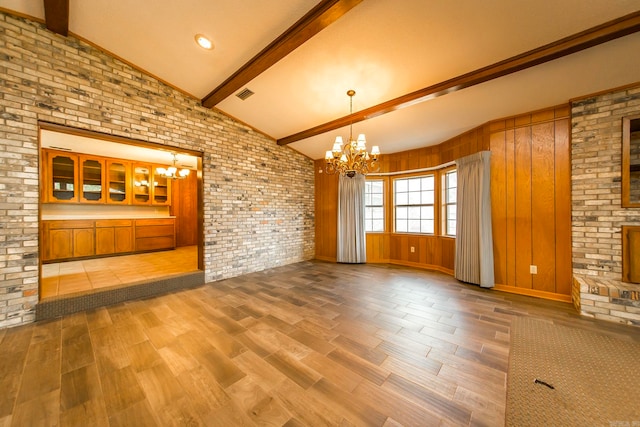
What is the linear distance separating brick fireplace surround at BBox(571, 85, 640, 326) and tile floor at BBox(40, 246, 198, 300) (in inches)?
241

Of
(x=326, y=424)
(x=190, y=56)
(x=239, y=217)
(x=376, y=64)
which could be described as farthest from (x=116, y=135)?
(x=326, y=424)

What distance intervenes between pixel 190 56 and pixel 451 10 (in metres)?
3.20

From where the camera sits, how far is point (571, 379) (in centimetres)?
167

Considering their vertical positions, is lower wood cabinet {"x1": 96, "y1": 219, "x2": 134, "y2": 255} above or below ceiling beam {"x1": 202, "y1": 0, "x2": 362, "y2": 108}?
below

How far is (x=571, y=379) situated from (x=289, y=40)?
4.04 metres

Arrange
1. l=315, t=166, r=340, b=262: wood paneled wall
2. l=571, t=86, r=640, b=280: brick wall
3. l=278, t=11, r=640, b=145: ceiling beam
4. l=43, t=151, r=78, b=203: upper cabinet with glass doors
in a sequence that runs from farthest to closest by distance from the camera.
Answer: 1. l=315, t=166, r=340, b=262: wood paneled wall
2. l=43, t=151, r=78, b=203: upper cabinet with glass doors
3. l=571, t=86, r=640, b=280: brick wall
4. l=278, t=11, r=640, b=145: ceiling beam

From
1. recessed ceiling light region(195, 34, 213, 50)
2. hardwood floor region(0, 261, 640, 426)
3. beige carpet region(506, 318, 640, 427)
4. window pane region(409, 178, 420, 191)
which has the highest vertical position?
recessed ceiling light region(195, 34, 213, 50)

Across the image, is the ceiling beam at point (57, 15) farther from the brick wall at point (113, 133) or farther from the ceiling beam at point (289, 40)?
the ceiling beam at point (289, 40)

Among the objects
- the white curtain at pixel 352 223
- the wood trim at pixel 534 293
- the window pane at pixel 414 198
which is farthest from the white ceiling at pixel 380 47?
the wood trim at pixel 534 293

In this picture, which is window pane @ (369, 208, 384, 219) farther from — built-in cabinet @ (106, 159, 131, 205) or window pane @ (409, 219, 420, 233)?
built-in cabinet @ (106, 159, 131, 205)

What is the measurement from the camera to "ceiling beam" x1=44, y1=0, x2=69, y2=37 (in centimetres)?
235

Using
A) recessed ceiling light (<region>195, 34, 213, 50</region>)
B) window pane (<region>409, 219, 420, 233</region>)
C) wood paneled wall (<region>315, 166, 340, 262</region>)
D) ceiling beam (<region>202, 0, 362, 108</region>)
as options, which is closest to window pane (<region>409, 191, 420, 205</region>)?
window pane (<region>409, 219, 420, 233</region>)

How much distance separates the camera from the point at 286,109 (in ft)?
13.3

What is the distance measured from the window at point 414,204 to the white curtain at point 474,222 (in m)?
1.01
